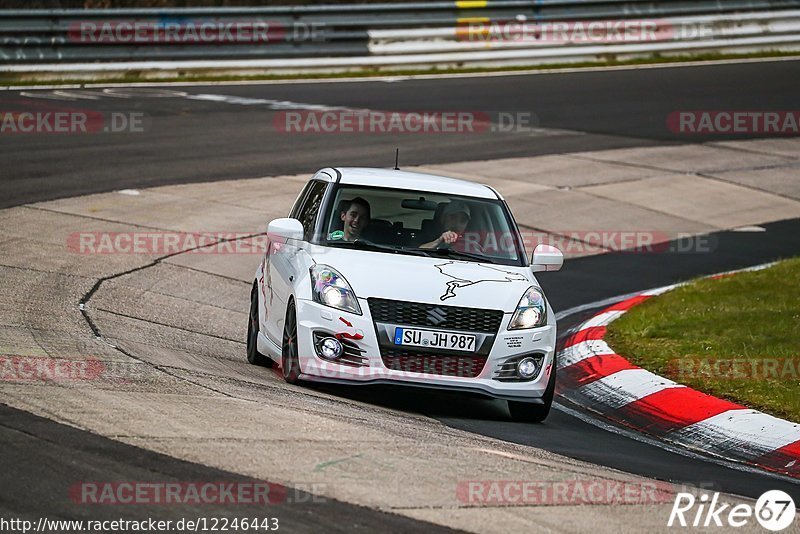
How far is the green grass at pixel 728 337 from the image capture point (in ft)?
30.4

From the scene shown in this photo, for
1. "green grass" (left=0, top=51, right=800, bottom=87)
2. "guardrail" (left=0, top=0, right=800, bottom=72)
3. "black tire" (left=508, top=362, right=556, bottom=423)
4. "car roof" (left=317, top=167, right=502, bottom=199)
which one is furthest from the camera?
"guardrail" (left=0, top=0, right=800, bottom=72)

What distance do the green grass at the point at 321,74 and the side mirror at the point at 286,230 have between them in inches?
649


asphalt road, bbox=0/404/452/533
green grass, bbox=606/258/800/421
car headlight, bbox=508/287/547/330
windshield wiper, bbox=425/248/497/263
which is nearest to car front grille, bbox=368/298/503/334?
car headlight, bbox=508/287/547/330

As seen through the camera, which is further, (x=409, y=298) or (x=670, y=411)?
(x=670, y=411)

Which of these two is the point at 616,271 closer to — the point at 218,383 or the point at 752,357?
the point at 752,357

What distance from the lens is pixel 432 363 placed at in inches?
324

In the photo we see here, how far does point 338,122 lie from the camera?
2158cm

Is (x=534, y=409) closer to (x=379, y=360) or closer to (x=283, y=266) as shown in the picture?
(x=379, y=360)

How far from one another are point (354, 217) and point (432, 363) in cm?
→ 152

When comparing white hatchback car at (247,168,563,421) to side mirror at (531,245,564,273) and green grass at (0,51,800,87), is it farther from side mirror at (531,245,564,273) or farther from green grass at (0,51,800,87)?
green grass at (0,51,800,87)

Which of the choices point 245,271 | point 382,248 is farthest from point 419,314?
point 245,271

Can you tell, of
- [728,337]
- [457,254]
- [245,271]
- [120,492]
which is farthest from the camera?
[245,271]

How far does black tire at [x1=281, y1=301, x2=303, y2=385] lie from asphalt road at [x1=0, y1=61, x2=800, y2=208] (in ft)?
22.4

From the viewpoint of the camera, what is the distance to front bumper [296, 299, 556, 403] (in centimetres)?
820
